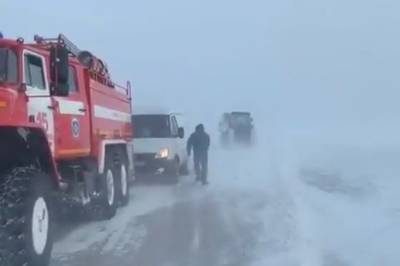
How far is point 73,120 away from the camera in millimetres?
10219

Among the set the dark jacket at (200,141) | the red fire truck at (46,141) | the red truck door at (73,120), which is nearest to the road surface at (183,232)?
the red fire truck at (46,141)

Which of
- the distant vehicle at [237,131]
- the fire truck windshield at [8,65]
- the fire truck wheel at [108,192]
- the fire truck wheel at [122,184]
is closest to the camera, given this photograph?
the fire truck windshield at [8,65]

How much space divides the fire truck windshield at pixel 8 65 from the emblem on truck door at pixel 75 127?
80.3 inches

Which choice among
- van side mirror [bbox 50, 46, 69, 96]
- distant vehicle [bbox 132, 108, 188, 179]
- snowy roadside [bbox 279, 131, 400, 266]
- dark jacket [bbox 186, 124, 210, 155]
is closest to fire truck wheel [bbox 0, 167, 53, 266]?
van side mirror [bbox 50, 46, 69, 96]

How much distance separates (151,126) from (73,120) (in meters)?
9.57

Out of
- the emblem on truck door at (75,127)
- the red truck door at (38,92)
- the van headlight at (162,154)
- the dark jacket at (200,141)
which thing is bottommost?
the van headlight at (162,154)

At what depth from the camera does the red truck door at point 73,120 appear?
9.56m

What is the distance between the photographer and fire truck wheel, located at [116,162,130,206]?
13.6 m

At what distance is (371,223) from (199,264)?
12.9 ft

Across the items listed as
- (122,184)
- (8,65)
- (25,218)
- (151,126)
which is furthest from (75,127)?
(151,126)

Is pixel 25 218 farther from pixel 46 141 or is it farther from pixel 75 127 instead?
pixel 75 127

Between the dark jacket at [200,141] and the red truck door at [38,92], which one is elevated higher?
the red truck door at [38,92]

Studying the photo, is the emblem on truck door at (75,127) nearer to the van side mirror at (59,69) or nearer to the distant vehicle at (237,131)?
the van side mirror at (59,69)

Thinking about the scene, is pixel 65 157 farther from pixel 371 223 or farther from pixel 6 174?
pixel 371 223
